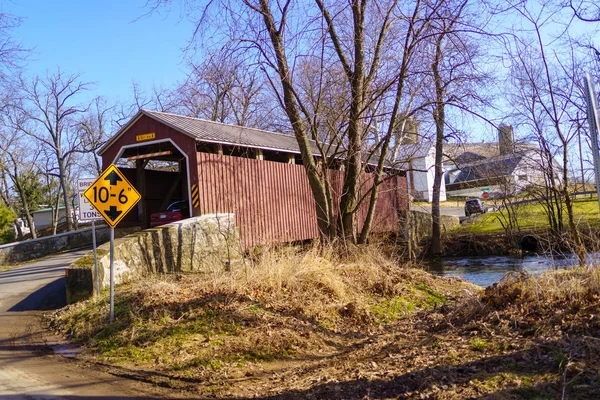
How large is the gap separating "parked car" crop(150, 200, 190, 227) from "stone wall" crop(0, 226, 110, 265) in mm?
4105

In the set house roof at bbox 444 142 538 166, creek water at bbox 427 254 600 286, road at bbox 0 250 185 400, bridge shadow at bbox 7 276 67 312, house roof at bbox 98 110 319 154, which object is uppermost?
house roof at bbox 98 110 319 154

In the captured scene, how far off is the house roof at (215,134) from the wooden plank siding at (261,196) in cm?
54

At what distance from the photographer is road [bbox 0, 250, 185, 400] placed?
18.3 ft

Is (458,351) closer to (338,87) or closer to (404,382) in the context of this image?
(404,382)

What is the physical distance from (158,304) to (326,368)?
3276 millimetres

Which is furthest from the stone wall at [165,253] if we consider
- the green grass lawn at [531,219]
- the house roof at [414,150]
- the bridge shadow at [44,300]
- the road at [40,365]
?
the green grass lawn at [531,219]

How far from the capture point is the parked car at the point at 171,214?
1720 cm

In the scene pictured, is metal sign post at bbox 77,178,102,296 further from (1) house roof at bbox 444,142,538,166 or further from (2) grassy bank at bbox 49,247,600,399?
(1) house roof at bbox 444,142,538,166

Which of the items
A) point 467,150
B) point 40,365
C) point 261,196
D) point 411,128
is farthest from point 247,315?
point 261,196

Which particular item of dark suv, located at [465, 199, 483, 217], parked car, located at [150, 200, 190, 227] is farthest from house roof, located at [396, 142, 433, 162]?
dark suv, located at [465, 199, 483, 217]

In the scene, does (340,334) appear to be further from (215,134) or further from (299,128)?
(215,134)

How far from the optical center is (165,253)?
1217 centimetres

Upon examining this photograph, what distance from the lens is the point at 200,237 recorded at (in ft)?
43.9

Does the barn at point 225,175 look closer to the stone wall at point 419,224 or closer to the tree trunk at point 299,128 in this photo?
the tree trunk at point 299,128
